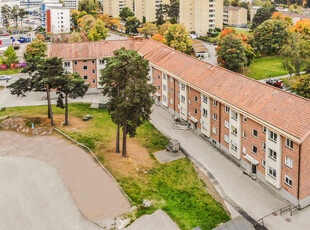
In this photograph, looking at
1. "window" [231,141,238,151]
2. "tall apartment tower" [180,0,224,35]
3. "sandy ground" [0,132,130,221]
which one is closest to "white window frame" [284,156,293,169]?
"window" [231,141,238,151]

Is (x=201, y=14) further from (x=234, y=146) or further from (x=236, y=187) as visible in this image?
(x=236, y=187)

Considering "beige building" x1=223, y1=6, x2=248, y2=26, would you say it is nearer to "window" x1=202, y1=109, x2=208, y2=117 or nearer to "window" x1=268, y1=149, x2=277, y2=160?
"window" x1=202, y1=109, x2=208, y2=117

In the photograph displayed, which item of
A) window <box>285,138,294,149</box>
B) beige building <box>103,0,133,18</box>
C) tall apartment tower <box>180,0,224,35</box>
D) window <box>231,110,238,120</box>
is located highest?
beige building <box>103,0,133,18</box>

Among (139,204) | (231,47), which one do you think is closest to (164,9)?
(231,47)

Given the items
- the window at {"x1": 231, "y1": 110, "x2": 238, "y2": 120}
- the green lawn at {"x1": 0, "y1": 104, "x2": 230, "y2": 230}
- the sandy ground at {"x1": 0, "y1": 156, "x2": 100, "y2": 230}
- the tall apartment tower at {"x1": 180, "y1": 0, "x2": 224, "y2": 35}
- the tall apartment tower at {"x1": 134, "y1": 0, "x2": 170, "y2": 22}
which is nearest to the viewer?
the sandy ground at {"x1": 0, "y1": 156, "x2": 100, "y2": 230}

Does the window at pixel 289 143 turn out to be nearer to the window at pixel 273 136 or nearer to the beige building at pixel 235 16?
the window at pixel 273 136

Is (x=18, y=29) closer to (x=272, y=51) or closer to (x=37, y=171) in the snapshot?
(x=272, y=51)

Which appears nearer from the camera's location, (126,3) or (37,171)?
(37,171)
